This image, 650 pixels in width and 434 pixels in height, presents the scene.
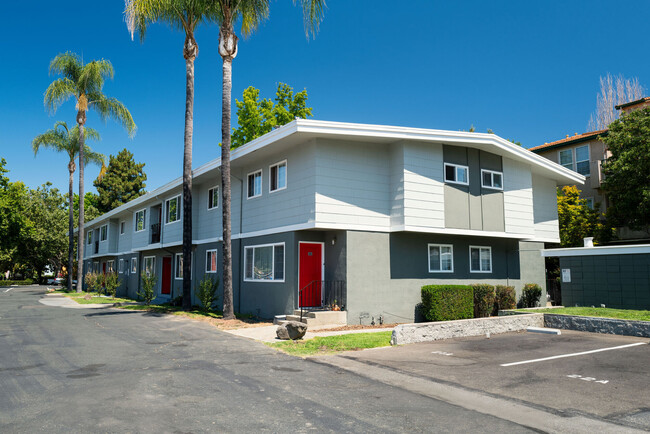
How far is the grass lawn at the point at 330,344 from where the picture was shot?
1099 cm

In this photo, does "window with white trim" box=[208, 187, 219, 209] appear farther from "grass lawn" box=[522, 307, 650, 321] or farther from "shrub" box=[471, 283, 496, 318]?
"grass lawn" box=[522, 307, 650, 321]

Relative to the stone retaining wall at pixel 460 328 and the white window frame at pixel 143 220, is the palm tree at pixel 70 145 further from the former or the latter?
the stone retaining wall at pixel 460 328

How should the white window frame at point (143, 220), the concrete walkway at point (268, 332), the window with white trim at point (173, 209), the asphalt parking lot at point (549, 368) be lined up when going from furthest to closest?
the white window frame at point (143, 220)
the window with white trim at point (173, 209)
the concrete walkway at point (268, 332)
the asphalt parking lot at point (549, 368)

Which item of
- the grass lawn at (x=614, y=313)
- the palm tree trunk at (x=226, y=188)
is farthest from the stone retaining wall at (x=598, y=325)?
the palm tree trunk at (x=226, y=188)

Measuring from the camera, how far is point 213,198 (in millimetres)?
22516

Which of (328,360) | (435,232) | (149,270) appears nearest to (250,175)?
(435,232)

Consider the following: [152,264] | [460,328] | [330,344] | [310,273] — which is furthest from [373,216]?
[152,264]

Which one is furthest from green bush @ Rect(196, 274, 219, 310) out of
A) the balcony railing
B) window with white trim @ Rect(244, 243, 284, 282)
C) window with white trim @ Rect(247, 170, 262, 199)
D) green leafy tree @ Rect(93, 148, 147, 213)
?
green leafy tree @ Rect(93, 148, 147, 213)

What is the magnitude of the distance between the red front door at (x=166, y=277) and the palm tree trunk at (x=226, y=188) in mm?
13076

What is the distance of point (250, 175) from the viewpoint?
1980 centimetres

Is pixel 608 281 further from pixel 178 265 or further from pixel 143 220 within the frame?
pixel 143 220

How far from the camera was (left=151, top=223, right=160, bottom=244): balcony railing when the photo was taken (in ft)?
87.1

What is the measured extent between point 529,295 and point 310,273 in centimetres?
973

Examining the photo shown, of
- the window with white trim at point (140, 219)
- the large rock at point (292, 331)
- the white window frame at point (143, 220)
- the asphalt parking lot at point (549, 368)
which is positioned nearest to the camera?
the asphalt parking lot at point (549, 368)
